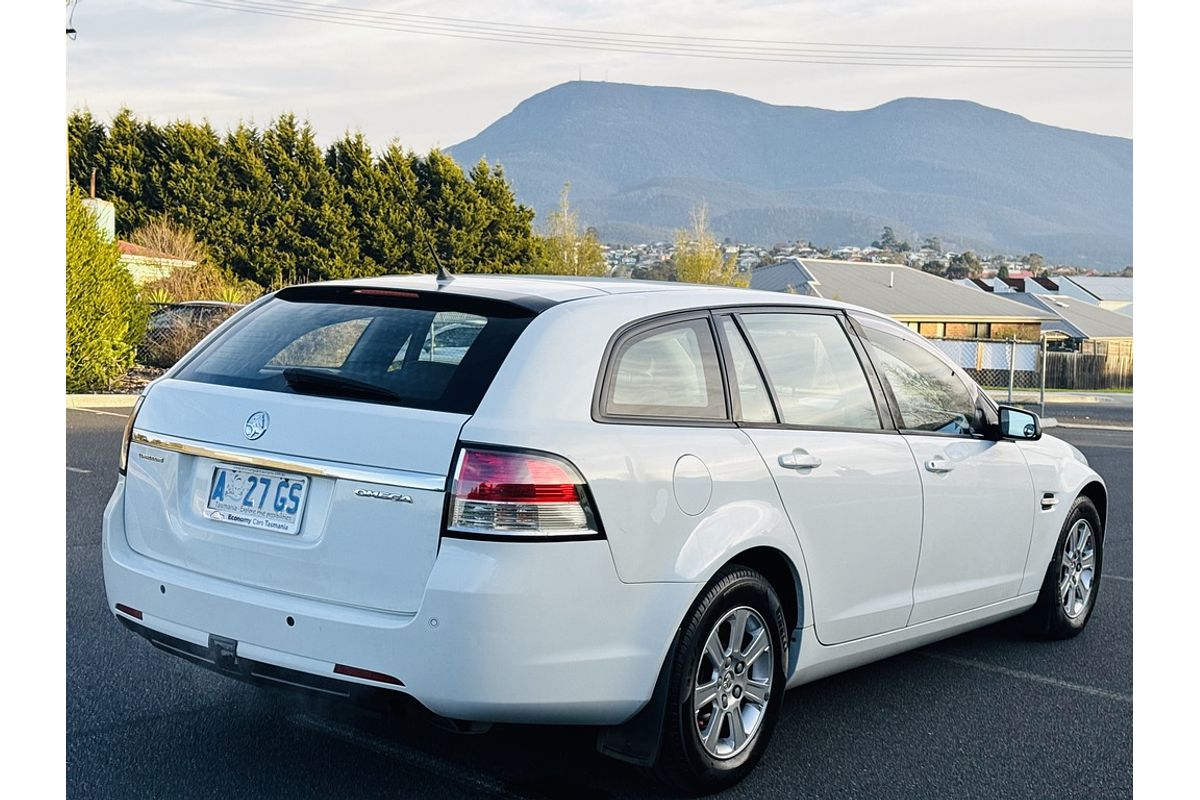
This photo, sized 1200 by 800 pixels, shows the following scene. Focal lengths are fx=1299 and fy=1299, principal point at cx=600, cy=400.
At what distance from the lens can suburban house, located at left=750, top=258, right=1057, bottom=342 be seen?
2874 inches

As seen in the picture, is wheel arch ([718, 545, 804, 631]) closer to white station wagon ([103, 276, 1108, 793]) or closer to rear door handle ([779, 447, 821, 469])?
white station wagon ([103, 276, 1108, 793])

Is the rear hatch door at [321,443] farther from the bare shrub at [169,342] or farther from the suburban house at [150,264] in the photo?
the suburban house at [150,264]

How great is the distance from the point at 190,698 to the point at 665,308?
8.15 feet

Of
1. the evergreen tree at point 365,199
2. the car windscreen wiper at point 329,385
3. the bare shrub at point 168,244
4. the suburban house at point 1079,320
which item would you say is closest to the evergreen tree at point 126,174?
the bare shrub at point 168,244

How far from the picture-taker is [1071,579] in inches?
265

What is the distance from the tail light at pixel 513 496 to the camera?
3732 mm

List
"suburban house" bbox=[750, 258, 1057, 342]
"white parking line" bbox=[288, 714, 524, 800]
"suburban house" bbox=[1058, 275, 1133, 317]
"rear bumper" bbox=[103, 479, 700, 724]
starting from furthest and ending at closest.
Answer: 1. "suburban house" bbox=[1058, 275, 1133, 317]
2. "suburban house" bbox=[750, 258, 1057, 342]
3. "white parking line" bbox=[288, 714, 524, 800]
4. "rear bumper" bbox=[103, 479, 700, 724]

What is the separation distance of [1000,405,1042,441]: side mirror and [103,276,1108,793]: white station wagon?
32.3 inches

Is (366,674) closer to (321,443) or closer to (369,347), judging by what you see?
(321,443)

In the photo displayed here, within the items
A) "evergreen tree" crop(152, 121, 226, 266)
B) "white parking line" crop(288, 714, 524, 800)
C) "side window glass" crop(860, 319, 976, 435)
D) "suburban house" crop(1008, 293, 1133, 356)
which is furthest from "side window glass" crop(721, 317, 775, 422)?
"suburban house" crop(1008, 293, 1133, 356)

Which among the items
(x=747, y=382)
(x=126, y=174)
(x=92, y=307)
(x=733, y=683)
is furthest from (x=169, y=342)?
(x=126, y=174)

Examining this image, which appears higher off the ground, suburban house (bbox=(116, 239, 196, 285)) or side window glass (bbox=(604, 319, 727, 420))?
suburban house (bbox=(116, 239, 196, 285))

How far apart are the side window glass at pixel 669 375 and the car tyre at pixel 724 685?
574 millimetres

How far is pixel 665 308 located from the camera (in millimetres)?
4551
